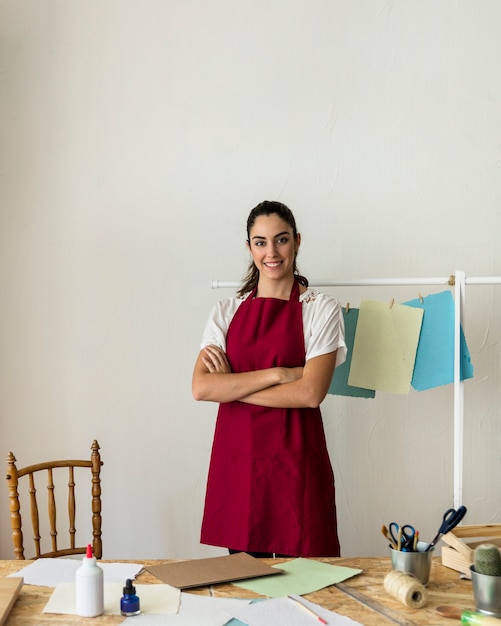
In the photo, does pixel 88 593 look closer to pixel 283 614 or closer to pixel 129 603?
pixel 129 603

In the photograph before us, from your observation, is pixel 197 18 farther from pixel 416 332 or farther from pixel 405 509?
pixel 405 509

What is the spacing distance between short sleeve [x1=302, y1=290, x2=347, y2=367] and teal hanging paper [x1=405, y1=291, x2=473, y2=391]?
36 centimetres

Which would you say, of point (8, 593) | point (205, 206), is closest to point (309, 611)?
point (8, 593)

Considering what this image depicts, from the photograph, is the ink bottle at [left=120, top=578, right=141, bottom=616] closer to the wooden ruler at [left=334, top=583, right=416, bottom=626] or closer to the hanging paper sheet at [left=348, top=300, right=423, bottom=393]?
the wooden ruler at [left=334, top=583, right=416, bottom=626]

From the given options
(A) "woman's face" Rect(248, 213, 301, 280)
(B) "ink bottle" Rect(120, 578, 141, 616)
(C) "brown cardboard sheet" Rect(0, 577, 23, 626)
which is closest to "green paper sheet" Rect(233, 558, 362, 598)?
(B) "ink bottle" Rect(120, 578, 141, 616)

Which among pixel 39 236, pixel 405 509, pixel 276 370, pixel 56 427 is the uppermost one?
pixel 39 236

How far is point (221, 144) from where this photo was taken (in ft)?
10.4

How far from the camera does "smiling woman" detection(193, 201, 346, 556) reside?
2344mm

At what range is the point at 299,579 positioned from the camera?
5.44 feet

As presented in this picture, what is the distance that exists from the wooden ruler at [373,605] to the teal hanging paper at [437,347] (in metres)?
1.18

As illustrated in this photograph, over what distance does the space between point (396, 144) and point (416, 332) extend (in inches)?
35.2

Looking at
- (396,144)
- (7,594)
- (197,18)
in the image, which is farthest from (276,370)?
(197,18)

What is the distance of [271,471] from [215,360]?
0.40m

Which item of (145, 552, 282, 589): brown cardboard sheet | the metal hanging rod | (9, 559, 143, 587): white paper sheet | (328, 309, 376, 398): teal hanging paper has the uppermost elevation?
the metal hanging rod
